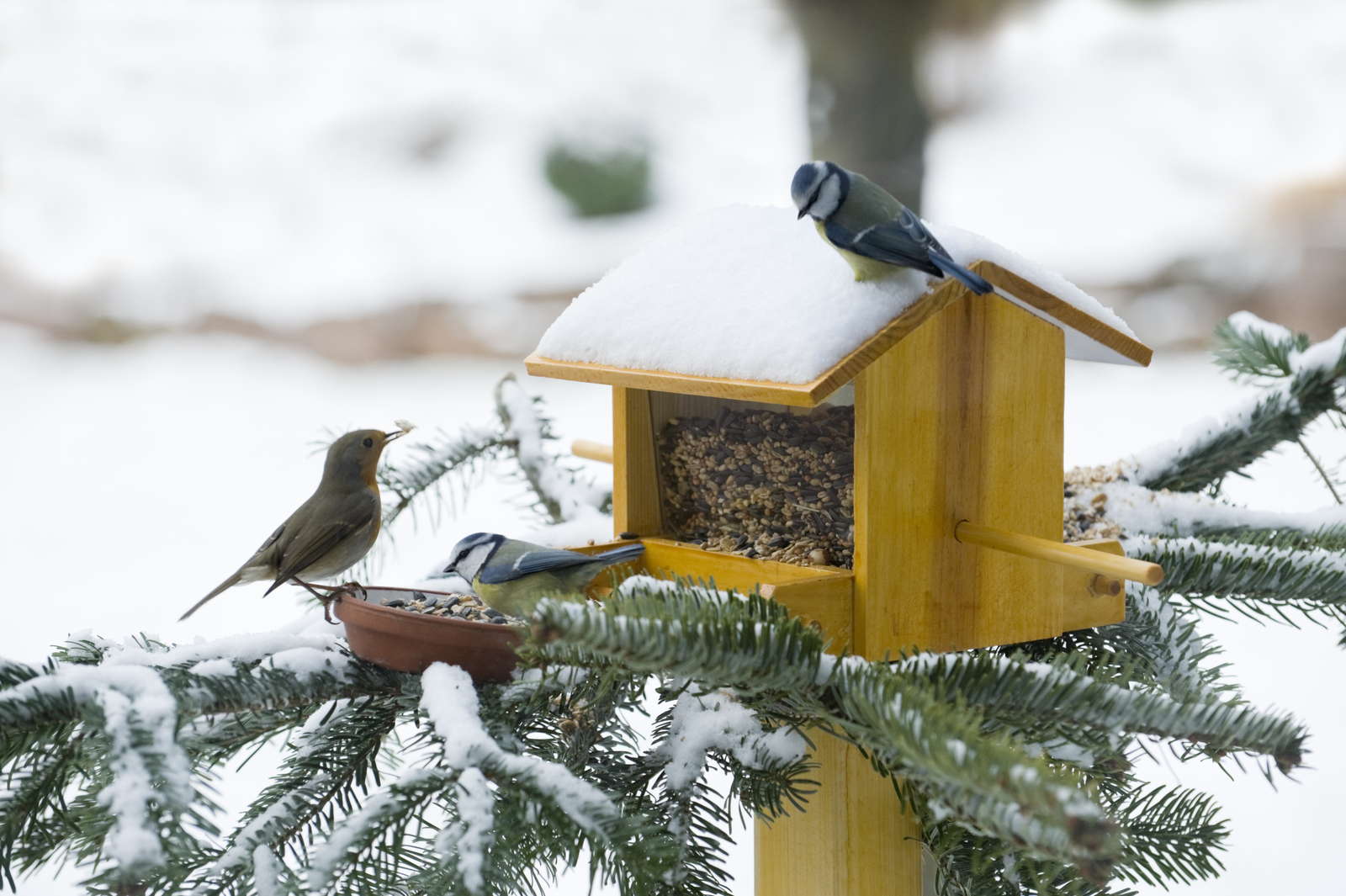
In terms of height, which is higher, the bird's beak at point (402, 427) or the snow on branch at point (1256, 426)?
the snow on branch at point (1256, 426)

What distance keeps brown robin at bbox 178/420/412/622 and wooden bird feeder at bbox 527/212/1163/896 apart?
0.30m

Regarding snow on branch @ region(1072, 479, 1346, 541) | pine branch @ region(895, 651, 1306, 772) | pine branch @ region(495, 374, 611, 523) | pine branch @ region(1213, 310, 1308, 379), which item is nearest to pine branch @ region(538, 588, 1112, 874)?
pine branch @ region(895, 651, 1306, 772)

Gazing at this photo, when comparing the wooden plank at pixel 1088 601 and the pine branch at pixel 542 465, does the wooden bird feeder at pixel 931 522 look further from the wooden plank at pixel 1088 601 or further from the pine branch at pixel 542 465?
the pine branch at pixel 542 465

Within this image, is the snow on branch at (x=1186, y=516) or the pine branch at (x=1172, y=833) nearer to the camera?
the pine branch at (x=1172, y=833)

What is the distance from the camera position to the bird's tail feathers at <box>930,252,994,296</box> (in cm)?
108

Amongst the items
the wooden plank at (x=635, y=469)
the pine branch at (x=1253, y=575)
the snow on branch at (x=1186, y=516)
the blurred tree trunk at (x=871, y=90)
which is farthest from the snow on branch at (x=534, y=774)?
the blurred tree trunk at (x=871, y=90)

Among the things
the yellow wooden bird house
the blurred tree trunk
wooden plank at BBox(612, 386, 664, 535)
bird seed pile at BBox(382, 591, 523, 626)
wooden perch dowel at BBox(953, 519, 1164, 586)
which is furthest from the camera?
the blurred tree trunk

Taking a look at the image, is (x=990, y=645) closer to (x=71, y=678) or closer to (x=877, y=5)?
(x=71, y=678)

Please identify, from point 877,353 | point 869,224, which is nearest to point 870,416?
point 877,353

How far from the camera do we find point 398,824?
91 centimetres

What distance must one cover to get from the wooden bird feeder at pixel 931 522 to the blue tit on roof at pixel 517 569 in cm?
12

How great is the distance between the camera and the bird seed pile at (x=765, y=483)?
4.22 ft

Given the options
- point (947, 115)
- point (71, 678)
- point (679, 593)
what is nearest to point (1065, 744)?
point (679, 593)

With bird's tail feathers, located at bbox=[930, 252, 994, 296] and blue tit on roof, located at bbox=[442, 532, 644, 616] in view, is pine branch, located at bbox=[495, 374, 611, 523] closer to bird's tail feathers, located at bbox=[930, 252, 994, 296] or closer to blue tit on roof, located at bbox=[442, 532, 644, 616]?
blue tit on roof, located at bbox=[442, 532, 644, 616]
